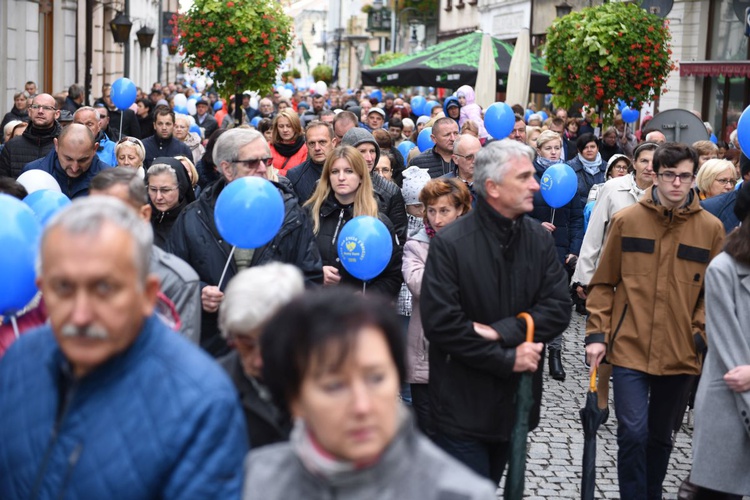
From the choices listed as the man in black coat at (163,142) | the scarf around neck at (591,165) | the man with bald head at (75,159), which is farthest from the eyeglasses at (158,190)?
the scarf around neck at (591,165)

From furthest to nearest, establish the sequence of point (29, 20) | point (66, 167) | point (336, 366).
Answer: point (29, 20), point (66, 167), point (336, 366)

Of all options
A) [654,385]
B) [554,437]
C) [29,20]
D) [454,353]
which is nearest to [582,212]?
[554,437]

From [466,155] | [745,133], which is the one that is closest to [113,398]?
[745,133]

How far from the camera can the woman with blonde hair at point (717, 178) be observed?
827 centimetres

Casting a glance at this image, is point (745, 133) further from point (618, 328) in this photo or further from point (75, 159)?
point (75, 159)

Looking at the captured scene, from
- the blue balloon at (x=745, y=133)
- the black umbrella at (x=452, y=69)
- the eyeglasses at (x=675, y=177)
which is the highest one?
the black umbrella at (x=452, y=69)

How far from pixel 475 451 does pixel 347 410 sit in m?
2.63

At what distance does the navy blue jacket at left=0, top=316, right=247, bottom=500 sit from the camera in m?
2.56

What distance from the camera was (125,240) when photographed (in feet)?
8.43

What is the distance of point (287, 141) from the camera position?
10.4 metres

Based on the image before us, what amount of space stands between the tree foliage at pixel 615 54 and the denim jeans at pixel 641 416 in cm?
1012

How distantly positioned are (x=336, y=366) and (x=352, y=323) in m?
0.10

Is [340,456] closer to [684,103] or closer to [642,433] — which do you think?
[642,433]

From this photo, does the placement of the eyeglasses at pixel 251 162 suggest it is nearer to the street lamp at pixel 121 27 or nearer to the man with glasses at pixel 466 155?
the man with glasses at pixel 466 155
